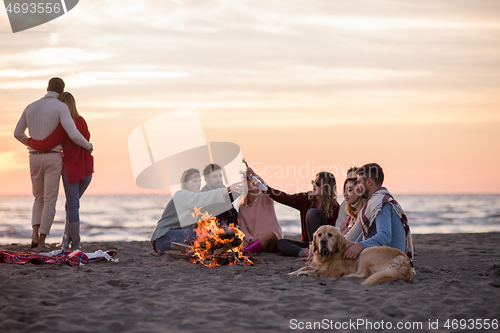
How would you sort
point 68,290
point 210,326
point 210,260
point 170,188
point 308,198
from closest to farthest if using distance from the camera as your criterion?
point 210,326
point 68,290
point 210,260
point 170,188
point 308,198

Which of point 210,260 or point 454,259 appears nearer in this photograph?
point 210,260

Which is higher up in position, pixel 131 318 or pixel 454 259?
pixel 131 318

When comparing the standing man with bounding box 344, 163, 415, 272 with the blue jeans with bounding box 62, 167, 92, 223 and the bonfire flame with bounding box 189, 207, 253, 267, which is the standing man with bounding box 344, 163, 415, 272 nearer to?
the bonfire flame with bounding box 189, 207, 253, 267

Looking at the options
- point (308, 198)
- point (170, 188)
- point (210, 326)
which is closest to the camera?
point (210, 326)

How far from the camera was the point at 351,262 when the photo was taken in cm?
502

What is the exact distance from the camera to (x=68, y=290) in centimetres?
425

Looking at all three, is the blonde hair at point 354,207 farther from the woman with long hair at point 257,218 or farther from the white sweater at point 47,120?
the white sweater at point 47,120

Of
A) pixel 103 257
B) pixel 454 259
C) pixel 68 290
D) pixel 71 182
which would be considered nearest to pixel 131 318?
pixel 68 290

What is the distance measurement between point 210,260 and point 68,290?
81.0 inches

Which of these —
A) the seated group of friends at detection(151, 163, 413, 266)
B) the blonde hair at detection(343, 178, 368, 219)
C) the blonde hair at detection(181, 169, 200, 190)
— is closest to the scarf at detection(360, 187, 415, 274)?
the seated group of friends at detection(151, 163, 413, 266)

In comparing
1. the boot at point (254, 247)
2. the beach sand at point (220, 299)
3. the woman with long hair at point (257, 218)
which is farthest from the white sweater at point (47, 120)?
the boot at point (254, 247)

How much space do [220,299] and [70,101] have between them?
4.56 metres

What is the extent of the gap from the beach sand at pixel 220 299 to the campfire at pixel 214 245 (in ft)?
0.69

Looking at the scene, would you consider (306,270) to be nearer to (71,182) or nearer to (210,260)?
(210,260)
